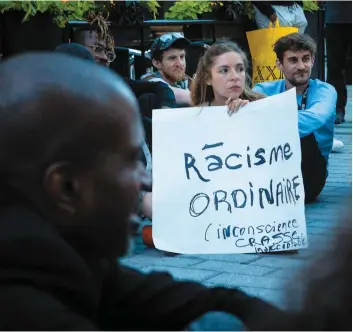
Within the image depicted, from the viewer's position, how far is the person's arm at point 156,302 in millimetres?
1481

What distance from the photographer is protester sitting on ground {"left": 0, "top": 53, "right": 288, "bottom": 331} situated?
1.17 m

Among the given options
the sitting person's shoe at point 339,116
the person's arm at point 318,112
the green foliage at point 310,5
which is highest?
the green foliage at point 310,5

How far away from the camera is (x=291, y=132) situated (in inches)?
192

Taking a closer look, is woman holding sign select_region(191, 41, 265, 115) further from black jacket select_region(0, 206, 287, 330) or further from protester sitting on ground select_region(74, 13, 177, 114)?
black jacket select_region(0, 206, 287, 330)

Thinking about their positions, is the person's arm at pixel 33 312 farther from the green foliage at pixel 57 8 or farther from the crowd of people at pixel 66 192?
the green foliage at pixel 57 8

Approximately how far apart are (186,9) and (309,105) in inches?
128

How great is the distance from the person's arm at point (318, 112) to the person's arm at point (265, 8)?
9.47ft

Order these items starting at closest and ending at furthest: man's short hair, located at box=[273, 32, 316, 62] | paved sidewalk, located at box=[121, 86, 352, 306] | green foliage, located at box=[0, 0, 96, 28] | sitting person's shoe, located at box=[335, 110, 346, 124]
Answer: paved sidewalk, located at box=[121, 86, 352, 306], man's short hair, located at box=[273, 32, 316, 62], green foliage, located at box=[0, 0, 96, 28], sitting person's shoe, located at box=[335, 110, 346, 124]

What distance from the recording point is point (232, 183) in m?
4.83

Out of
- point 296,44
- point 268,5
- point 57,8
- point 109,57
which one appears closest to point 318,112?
point 296,44

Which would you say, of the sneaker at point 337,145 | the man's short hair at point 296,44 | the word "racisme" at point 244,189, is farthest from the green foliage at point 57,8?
the sneaker at point 337,145

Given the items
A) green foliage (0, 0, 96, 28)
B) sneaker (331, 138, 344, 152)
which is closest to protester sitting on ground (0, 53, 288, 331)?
green foliage (0, 0, 96, 28)

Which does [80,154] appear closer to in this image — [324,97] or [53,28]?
[324,97]

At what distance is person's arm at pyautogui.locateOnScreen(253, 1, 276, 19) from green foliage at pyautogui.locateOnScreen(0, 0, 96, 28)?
2158 mm
